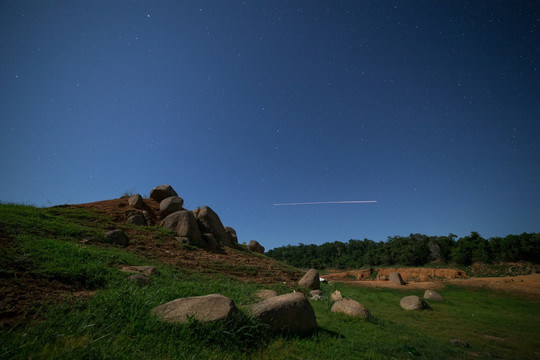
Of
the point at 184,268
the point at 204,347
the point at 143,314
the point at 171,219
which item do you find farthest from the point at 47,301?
the point at 171,219

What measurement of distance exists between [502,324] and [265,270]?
12.0 meters

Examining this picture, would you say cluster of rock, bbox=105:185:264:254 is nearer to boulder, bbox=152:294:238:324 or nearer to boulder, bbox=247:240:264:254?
boulder, bbox=247:240:264:254

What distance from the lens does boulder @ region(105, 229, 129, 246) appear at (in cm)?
1205

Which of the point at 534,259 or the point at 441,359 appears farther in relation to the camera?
the point at 534,259

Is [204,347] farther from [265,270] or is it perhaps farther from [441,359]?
[265,270]

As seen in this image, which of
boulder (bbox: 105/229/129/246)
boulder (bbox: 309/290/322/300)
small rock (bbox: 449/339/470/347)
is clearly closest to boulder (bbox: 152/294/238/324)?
small rock (bbox: 449/339/470/347)

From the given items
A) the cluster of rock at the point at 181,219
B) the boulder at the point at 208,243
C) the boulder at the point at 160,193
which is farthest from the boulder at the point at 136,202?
the boulder at the point at 208,243

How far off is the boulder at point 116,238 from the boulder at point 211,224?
6736 millimetres

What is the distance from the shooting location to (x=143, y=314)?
4344mm

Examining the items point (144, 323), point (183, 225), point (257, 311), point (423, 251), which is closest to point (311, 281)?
point (183, 225)

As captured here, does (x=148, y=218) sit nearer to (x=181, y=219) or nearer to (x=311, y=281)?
(x=181, y=219)

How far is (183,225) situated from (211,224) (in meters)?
3.21

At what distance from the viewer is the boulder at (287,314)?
551 cm

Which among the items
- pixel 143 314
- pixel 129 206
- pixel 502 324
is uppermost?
pixel 129 206
